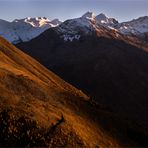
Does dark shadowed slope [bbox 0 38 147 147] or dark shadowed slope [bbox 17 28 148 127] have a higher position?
dark shadowed slope [bbox 0 38 147 147]

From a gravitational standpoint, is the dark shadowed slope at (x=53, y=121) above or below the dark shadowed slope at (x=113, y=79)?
above

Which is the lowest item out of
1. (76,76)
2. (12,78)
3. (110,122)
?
(76,76)

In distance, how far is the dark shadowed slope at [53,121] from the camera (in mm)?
37594

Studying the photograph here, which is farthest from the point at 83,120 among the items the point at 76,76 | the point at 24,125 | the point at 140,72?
the point at 140,72

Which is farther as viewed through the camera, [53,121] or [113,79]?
[113,79]

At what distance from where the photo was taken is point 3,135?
36.8m

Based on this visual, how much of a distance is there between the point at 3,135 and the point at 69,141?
541 centimetres

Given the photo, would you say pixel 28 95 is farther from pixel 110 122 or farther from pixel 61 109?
pixel 110 122

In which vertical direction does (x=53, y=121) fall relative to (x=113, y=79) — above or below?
above

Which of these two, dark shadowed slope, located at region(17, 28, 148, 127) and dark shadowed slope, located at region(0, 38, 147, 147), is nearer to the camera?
dark shadowed slope, located at region(0, 38, 147, 147)

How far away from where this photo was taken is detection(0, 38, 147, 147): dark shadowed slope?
3759 cm

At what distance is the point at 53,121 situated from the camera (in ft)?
133

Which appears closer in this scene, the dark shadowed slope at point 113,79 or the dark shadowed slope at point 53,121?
the dark shadowed slope at point 53,121

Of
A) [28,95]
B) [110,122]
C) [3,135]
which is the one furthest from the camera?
[110,122]
